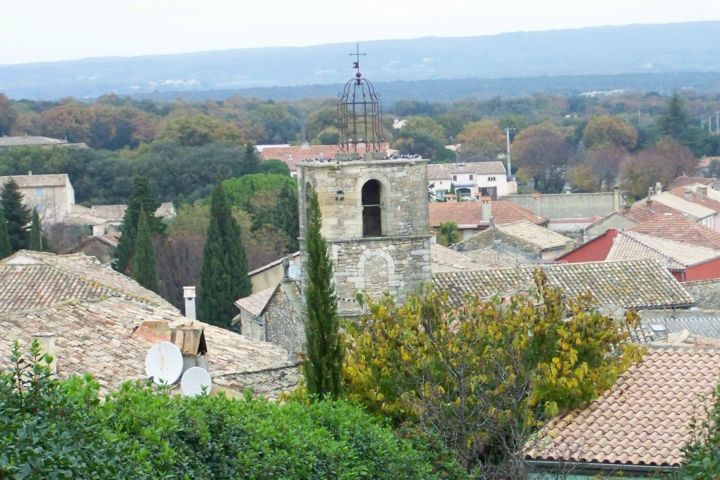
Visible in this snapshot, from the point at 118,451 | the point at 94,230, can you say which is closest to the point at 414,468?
the point at 118,451

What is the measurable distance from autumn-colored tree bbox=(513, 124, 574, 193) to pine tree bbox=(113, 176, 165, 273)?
50.4 meters

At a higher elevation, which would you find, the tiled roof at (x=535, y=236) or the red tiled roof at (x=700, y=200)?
the tiled roof at (x=535, y=236)

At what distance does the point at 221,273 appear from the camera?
45375 mm

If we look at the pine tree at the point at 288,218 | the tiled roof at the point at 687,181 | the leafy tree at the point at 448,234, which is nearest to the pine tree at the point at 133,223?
the pine tree at the point at 288,218

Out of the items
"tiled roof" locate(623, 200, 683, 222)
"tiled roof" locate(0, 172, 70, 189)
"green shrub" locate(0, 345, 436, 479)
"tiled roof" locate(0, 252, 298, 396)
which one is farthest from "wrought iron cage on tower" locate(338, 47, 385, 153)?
"tiled roof" locate(0, 172, 70, 189)

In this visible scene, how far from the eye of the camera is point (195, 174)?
286 feet

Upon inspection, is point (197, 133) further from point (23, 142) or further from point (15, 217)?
point (15, 217)

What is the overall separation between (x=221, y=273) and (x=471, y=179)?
52.6 metres

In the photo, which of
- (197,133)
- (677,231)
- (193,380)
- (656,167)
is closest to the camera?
(193,380)

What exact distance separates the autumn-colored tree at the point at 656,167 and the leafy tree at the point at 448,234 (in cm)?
2937

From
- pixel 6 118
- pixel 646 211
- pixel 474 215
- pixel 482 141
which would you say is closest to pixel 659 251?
pixel 646 211

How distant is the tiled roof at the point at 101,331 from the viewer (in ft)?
60.8

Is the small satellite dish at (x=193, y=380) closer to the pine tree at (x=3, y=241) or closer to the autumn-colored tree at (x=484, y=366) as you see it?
the autumn-colored tree at (x=484, y=366)

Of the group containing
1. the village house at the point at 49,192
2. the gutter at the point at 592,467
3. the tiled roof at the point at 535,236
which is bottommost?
the village house at the point at 49,192
